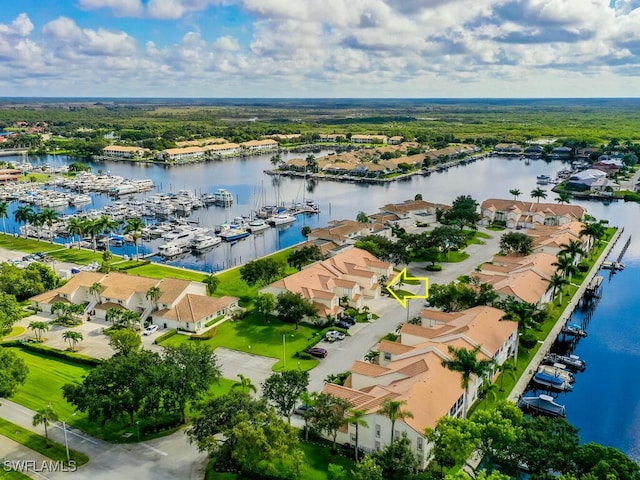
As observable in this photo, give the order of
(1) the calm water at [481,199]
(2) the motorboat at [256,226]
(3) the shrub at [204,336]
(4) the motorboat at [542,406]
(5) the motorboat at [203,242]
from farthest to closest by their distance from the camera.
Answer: (2) the motorboat at [256,226], (5) the motorboat at [203,242], (3) the shrub at [204,336], (1) the calm water at [481,199], (4) the motorboat at [542,406]

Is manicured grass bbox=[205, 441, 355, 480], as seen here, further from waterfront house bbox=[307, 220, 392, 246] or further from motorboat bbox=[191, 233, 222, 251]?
motorboat bbox=[191, 233, 222, 251]

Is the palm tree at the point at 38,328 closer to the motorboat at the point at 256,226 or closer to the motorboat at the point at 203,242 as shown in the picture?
the motorboat at the point at 203,242

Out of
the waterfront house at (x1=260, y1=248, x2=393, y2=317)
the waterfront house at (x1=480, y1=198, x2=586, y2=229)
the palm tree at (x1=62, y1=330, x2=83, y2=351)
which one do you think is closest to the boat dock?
the waterfront house at (x1=480, y1=198, x2=586, y2=229)

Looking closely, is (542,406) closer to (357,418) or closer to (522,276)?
(357,418)

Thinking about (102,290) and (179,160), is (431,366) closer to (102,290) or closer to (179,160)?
(102,290)

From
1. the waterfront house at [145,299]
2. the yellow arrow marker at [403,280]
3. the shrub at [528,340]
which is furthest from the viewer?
the yellow arrow marker at [403,280]

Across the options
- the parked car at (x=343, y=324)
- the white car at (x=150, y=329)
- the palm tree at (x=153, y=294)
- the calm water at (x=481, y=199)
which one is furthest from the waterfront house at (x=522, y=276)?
the white car at (x=150, y=329)

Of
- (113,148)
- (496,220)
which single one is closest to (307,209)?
(496,220)
